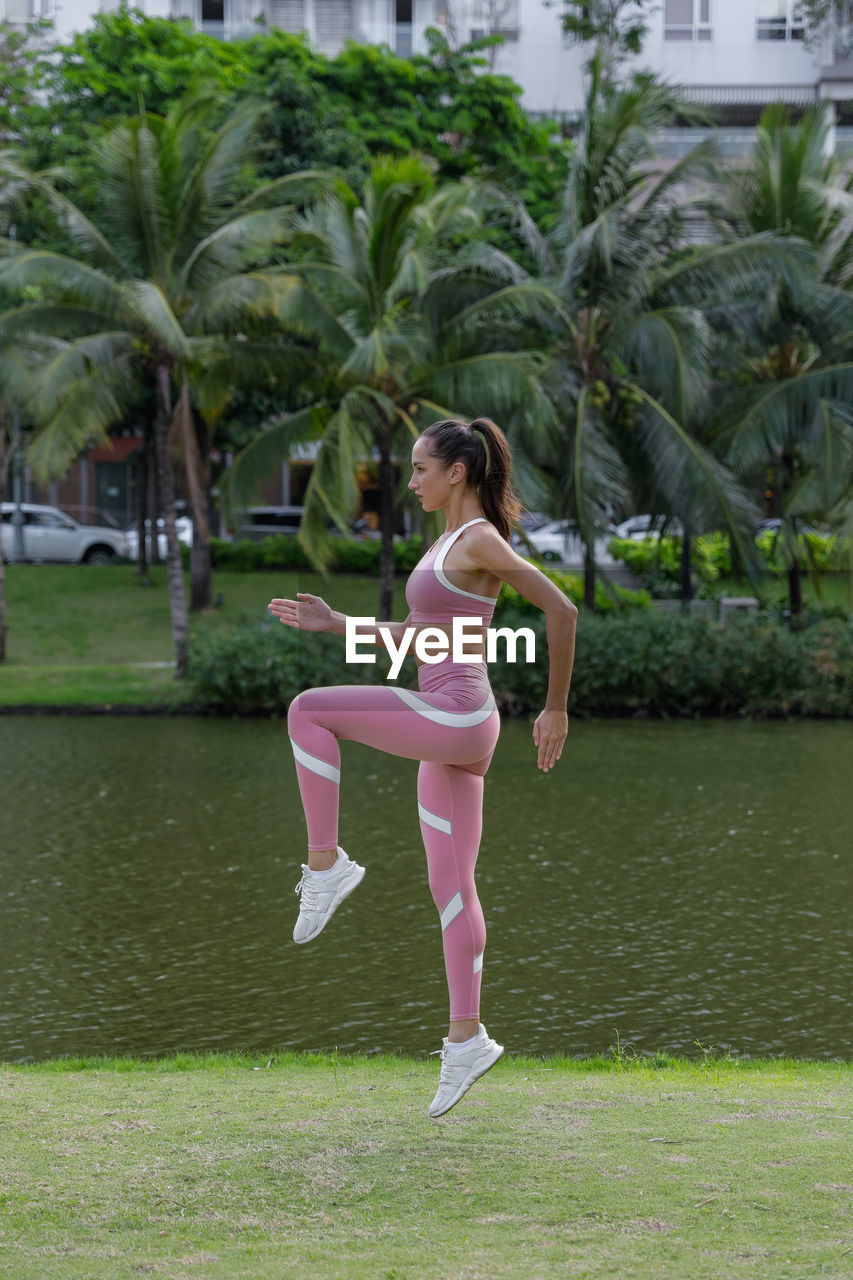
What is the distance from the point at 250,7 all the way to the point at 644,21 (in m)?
11.1

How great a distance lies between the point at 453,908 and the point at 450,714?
1.99 ft

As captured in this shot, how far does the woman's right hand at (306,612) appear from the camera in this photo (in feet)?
13.5

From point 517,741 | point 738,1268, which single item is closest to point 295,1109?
point 738,1268

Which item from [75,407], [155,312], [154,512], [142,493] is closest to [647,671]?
[155,312]

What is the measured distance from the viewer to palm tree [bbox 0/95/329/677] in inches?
753

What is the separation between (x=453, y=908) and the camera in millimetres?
4117

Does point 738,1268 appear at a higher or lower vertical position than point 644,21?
lower

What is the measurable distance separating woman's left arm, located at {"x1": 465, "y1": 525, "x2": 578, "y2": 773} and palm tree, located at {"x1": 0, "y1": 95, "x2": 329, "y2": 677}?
51.1 ft

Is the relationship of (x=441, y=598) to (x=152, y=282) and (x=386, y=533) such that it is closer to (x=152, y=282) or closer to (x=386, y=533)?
(x=152, y=282)

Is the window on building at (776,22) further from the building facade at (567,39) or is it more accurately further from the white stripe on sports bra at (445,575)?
the white stripe on sports bra at (445,575)

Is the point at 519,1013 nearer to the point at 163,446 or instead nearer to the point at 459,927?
the point at 459,927

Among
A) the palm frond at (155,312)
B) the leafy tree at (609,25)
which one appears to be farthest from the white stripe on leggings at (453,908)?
the leafy tree at (609,25)

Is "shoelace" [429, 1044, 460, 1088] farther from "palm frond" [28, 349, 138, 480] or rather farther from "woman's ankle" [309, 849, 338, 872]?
"palm frond" [28, 349, 138, 480]

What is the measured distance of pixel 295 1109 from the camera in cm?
485
